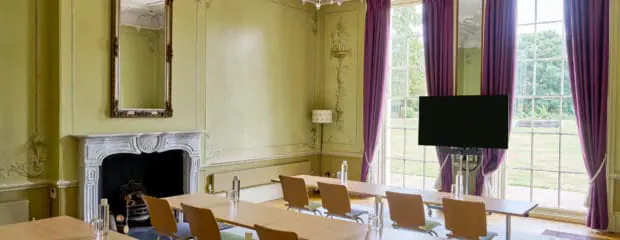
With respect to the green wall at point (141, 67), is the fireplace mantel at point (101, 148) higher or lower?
lower

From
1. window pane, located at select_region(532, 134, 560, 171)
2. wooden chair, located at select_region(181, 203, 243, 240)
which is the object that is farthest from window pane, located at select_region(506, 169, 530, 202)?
wooden chair, located at select_region(181, 203, 243, 240)

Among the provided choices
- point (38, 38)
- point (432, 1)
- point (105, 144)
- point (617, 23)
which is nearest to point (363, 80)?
point (432, 1)

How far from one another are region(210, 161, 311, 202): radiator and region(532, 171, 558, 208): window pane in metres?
3.70

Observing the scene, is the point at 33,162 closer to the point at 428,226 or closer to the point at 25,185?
the point at 25,185

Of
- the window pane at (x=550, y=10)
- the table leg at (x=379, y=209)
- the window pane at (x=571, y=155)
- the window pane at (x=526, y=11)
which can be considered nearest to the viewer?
the table leg at (x=379, y=209)

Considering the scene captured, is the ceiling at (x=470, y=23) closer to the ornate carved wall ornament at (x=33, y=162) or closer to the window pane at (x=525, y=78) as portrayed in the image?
the window pane at (x=525, y=78)

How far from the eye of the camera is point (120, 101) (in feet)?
19.4

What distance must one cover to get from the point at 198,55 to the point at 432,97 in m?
3.22

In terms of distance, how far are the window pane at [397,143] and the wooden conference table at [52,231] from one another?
5.55m

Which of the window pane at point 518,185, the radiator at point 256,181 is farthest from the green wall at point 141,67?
the window pane at point 518,185

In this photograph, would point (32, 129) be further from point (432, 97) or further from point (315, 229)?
point (432, 97)

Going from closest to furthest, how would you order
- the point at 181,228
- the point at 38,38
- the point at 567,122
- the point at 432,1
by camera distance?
the point at 181,228 < the point at 38,38 < the point at 567,122 < the point at 432,1

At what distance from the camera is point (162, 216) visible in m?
4.15

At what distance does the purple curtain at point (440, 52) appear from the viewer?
24.2 ft
